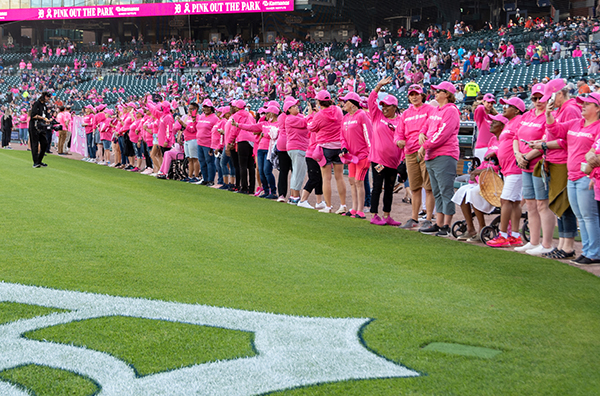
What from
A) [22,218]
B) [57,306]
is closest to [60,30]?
[22,218]

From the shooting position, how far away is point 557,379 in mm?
3387

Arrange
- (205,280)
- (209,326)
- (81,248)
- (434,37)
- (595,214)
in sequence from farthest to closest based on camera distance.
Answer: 1. (434,37)
2. (595,214)
3. (81,248)
4. (205,280)
5. (209,326)

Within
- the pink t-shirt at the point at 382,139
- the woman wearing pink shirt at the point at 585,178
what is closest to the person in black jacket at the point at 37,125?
the pink t-shirt at the point at 382,139

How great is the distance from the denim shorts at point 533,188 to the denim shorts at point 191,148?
9.93 m

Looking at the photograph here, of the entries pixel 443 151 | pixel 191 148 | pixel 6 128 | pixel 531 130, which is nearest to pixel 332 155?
pixel 443 151

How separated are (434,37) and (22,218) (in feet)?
116

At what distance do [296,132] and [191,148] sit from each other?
4800 mm

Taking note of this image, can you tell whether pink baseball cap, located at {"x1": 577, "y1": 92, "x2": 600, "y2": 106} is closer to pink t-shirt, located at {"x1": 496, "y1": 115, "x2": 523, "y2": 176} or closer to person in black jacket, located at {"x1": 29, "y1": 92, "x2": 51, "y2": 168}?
pink t-shirt, located at {"x1": 496, "y1": 115, "x2": 523, "y2": 176}

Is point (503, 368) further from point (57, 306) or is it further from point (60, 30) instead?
point (60, 30)

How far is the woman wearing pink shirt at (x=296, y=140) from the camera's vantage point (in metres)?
12.0

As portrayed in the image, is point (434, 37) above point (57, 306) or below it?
above

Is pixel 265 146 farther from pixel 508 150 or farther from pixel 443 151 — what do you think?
pixel 508 150

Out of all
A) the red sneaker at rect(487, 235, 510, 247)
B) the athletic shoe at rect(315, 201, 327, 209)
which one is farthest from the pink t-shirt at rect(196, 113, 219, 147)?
the red sneaker at rect(487, 235, 510, 247)

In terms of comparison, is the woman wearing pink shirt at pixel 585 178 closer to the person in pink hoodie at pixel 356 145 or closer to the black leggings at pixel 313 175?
the person in pink hoodie at pixel 356 145
